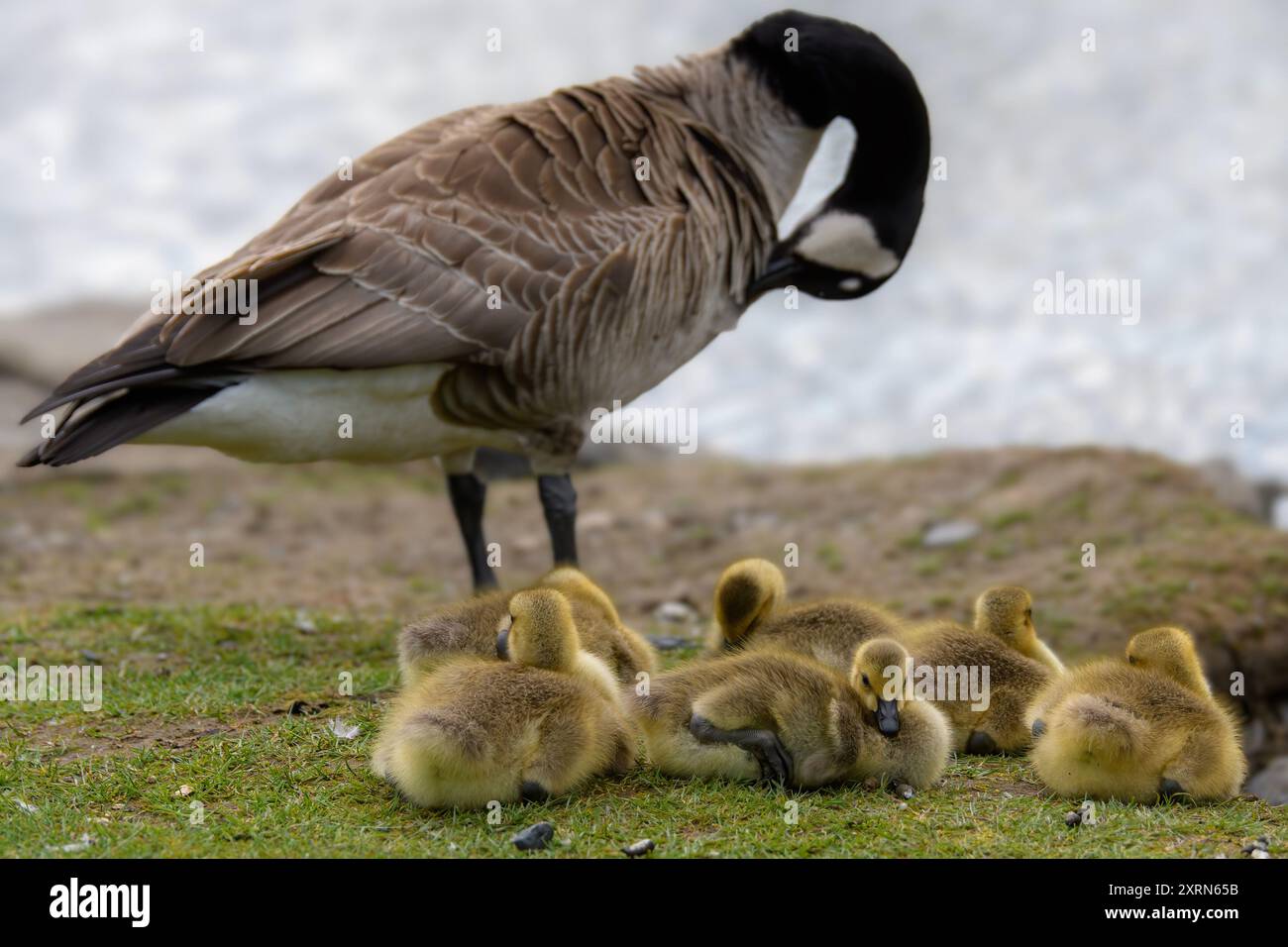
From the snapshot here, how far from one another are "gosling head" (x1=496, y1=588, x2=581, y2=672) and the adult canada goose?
1837 mm

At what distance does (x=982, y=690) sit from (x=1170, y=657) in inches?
25.9

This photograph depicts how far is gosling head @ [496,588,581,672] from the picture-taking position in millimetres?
4621

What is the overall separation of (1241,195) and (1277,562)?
10700 mm

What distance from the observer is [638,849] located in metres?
4.04

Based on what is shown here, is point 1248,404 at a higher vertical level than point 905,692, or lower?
higher

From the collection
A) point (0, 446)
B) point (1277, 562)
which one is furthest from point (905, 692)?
point (0, 446)

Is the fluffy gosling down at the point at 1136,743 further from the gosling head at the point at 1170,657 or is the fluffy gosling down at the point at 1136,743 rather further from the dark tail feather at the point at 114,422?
the dark tail feather at the point at 114,422

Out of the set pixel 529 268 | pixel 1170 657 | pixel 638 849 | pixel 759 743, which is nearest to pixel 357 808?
pixel 638 849

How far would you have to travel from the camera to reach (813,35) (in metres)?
7.08

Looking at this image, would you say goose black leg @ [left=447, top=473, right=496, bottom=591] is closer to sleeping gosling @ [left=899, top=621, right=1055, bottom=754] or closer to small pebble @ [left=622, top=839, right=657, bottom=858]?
sleeping gosling @ [left=899, top=621, right=1055, bottom=754]

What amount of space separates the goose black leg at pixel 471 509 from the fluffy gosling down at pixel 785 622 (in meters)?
2.11

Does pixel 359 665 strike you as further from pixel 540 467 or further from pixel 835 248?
pixel 835 248

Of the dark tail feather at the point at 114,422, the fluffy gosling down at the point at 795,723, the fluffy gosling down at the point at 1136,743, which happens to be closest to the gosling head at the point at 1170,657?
the fluffy gosling down at the point at 1136,743

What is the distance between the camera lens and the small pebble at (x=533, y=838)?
4035mm
